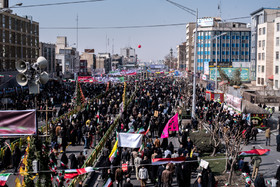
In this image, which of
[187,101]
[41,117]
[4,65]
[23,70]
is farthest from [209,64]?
[23,70]

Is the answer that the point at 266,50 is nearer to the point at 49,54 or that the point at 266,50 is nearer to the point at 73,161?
the point at 73,161

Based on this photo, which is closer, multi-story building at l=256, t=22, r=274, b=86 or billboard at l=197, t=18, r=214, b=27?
multi-story building at l=256, t=22, r=274, b=86

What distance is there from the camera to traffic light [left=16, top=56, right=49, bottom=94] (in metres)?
7.59

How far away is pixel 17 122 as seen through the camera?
7.85m

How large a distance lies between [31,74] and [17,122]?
1129mm

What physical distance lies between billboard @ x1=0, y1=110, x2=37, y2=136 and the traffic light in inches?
23.2

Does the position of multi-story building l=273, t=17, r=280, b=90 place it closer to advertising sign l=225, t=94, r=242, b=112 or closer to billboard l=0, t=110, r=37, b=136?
advertising sign l=225, t=94, r=242, b=112

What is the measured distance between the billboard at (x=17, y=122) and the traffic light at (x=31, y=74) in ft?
1.93

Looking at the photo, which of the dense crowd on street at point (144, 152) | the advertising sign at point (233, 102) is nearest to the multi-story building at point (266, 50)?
the dense crowd on street at point (144, 152)

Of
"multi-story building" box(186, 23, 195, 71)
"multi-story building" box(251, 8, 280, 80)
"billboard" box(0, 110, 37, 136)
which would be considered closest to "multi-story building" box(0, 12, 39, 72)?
"multi-story building" box(251, 8, 280, 80)

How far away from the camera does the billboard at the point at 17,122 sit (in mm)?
7828

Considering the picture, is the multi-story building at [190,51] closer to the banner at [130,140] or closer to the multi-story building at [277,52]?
the multi-story building at [277,52]

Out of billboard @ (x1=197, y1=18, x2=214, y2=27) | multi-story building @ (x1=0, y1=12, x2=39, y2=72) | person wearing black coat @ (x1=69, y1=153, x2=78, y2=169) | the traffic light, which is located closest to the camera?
the traffic light

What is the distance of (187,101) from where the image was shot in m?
34.5
